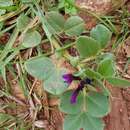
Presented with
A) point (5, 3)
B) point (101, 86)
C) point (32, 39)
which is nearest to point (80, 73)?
point (101, 86)

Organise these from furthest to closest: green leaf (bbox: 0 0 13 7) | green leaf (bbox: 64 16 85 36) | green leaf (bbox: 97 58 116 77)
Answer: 1. green leaf (bbox: 0 0 13 7)
2. green leaf (bbox: 64 16 85 36)
3. green leaf (bbox: 97 58 116 77)

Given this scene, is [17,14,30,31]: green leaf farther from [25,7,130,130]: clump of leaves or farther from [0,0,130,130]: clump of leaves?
[25,7,130,130]: clump of leaves

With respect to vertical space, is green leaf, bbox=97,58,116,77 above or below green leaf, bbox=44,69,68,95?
above

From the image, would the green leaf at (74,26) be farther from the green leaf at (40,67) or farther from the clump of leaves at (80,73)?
the green leaf at (40,67)

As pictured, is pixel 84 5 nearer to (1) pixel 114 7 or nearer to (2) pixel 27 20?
(1) pixel 114 7

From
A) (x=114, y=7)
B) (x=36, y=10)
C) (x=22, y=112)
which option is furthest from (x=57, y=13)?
(x=22, y=112)

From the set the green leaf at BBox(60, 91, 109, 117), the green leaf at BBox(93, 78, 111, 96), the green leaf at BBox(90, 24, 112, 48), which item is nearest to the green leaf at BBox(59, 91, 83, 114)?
the green leaf at BBox(60, 91, 109, 117)
